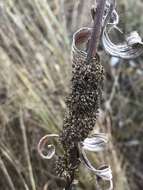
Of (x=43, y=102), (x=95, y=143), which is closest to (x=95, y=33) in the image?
(x=95, y=143)

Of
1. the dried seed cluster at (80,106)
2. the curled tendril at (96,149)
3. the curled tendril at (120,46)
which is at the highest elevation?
the curled tendril at (120,46)

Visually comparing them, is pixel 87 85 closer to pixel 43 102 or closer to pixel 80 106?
pixel 80 106

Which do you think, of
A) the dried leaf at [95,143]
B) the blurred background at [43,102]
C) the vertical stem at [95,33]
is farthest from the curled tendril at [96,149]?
the blurred background at [43,102]

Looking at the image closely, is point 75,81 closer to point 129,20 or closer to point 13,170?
point 13,170

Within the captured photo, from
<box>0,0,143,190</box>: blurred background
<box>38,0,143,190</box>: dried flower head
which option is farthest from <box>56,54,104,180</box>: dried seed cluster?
<box>0,0,143,190</box>: blurred background

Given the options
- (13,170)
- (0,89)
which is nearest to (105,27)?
(13,170)

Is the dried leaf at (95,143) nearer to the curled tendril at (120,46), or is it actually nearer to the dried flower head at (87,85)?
the dried flower head at (87,85)

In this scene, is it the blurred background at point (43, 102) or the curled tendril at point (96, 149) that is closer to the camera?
the curled tendril at point (96, 149)
